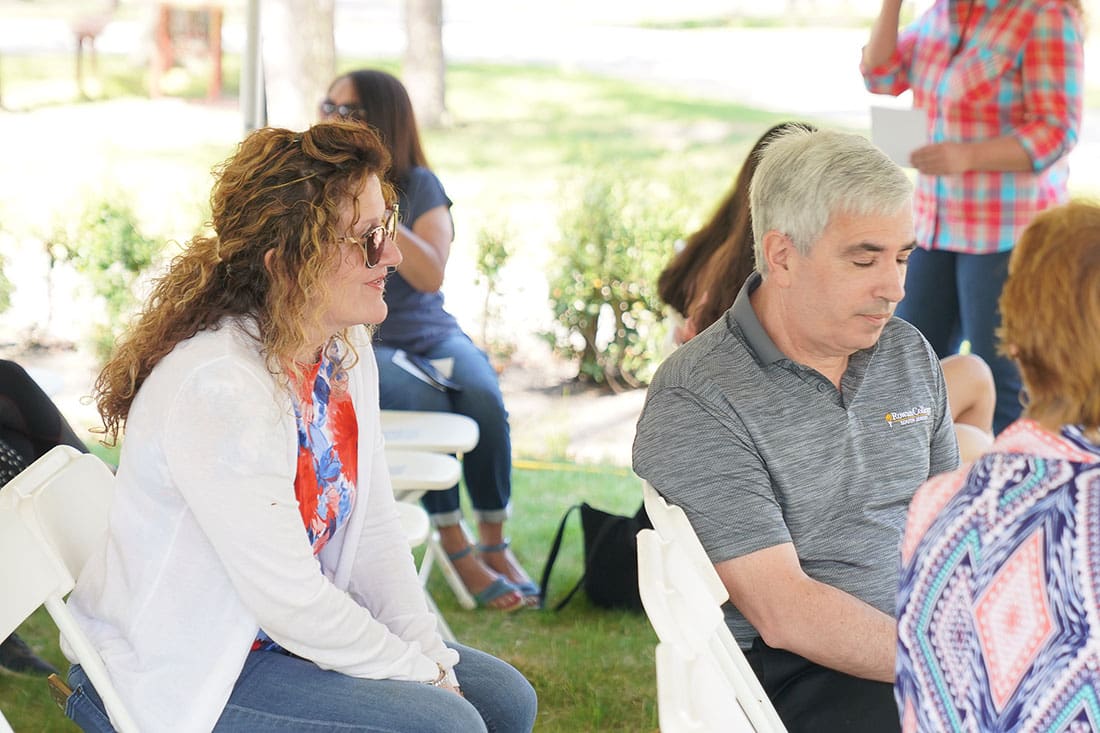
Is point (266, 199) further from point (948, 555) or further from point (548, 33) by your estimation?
point (548, 33)

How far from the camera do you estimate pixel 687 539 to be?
68.1 inches

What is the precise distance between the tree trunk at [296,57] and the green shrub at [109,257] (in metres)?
1.68

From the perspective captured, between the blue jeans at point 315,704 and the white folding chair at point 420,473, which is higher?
the blue jeans at point 315,704

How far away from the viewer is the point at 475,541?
14.1 feet

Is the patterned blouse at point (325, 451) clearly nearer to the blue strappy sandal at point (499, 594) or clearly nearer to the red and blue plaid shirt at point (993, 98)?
the blue strappy sandal at point (499, 594)

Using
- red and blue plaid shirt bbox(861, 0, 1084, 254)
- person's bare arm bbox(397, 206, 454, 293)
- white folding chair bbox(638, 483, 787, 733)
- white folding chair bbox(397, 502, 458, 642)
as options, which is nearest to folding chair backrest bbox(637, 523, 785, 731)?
white folding chair bbox(638, 483, 787, 733)

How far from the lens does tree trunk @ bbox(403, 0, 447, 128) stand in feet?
31.7

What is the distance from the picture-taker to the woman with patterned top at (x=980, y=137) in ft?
11.6

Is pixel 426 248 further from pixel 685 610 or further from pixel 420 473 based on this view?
pixel 685 610

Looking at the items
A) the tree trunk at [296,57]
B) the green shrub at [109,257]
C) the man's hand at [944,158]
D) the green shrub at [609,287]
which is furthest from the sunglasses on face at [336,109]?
the tree trunk at [296,57]

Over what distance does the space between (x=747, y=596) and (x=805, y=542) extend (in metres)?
0.14

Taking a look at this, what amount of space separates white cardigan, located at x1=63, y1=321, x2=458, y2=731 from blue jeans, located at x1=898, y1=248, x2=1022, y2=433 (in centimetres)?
219

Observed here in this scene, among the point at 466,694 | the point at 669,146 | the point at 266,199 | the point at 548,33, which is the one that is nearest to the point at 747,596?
the point at 466,694

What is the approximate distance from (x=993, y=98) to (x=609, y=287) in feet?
8.80
